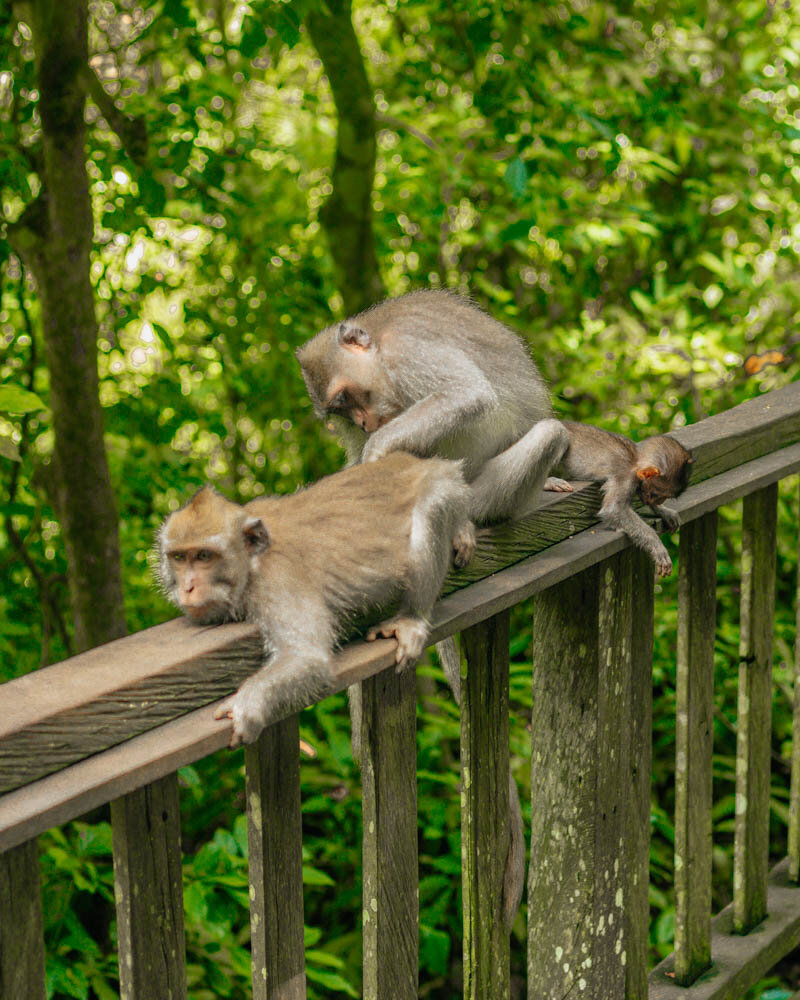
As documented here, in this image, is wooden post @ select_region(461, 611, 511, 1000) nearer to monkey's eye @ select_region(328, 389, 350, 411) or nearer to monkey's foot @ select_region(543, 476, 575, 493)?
monkey's foot @ select_region(543, 476, 575, 493)

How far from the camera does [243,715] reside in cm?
127

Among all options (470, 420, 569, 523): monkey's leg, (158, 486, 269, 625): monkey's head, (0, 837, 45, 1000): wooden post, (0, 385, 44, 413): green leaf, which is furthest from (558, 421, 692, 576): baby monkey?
(0, 837, 45, 1000): wooden post

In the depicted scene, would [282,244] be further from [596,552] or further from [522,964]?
[596,552]

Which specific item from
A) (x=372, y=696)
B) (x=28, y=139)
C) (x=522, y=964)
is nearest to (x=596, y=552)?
(x=372, y=696)

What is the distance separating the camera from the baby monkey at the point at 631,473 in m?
2.05

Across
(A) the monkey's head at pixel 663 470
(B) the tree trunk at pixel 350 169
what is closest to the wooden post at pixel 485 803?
(A) the monkey's head at pixel 663 470

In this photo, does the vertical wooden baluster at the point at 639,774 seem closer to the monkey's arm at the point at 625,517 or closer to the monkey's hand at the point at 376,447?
the monkey's arm at the point at 625,517

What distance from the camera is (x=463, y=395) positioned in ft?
8.73

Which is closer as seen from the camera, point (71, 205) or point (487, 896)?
point (487, 896)

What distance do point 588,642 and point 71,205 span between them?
1834 mm

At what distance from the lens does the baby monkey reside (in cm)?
205

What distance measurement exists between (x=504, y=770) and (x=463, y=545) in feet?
1.19

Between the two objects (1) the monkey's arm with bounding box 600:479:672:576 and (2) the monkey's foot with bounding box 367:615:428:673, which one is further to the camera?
(1) the monkey's arm with bounding box 600:479:672:576

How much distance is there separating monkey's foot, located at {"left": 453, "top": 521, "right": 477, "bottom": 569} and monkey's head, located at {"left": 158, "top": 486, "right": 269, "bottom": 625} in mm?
300
